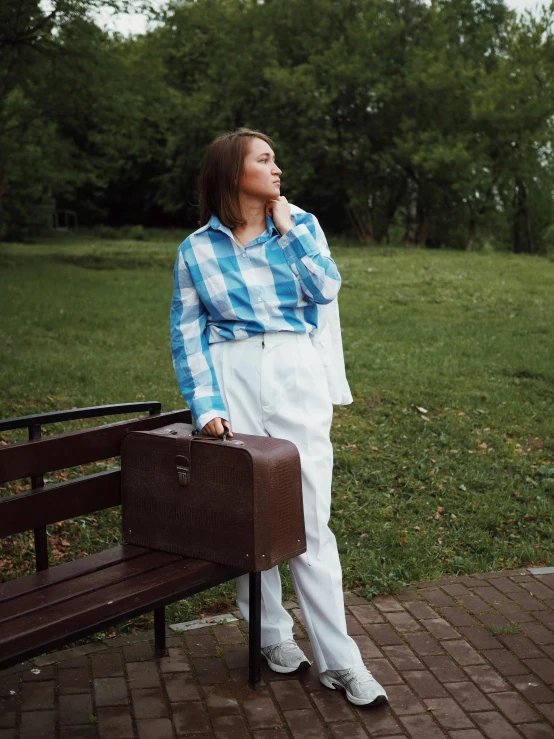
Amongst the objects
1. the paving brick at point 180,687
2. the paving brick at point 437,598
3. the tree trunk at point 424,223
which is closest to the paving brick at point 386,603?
the paving brick at point 437,598

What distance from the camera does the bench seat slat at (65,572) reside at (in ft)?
10.4

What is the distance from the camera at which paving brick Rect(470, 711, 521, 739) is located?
326cm

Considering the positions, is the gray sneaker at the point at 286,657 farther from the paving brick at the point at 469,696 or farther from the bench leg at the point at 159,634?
the paving brick at the point at 469,696

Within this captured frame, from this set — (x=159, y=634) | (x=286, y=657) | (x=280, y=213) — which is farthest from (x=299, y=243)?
(x=159, y=634)

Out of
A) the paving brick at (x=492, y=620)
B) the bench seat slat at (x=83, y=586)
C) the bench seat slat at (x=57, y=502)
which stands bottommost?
the paving brick at (x=492, y=620)

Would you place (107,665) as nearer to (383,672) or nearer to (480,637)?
(383,672)

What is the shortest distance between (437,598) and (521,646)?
0.58m

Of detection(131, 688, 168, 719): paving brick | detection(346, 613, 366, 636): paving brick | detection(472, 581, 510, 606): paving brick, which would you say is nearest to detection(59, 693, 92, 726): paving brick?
detection(131, 688, 168, 719): paving brick

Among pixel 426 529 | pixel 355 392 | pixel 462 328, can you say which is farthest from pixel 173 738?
pixel 462 328

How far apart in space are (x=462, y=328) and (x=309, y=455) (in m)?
9.88

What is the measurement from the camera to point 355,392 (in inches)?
344

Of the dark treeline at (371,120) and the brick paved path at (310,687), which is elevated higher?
the dark treeline at (371,120)

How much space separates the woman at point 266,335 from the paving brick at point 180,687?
0.49 metres

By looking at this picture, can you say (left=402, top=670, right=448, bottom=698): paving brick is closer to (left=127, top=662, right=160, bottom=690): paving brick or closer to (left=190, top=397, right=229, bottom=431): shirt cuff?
(left=127, top=662, right=160, bottom=690): paving brick
